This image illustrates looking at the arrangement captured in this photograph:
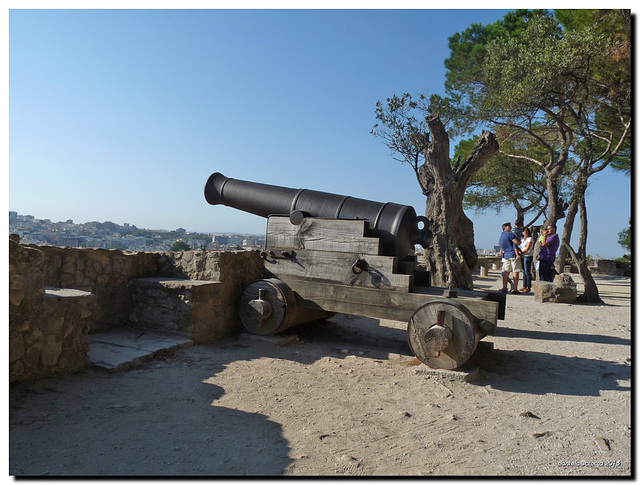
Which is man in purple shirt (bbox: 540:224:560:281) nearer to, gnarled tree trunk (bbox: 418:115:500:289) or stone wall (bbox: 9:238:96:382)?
gnarled tree trunk (bbox: 418:115:500:289)

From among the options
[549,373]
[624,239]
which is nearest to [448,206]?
[549,373]

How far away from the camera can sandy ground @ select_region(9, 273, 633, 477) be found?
7.82 ft

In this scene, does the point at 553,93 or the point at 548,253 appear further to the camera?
the point at 553,93

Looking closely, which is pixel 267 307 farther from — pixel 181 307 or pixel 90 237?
pixel 90 237

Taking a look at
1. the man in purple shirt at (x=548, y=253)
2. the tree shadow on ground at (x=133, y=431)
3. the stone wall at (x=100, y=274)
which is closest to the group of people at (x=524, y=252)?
the man in purple shirt at (x=548, y=253)

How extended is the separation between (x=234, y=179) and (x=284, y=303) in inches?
78.2

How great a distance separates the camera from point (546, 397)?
3674mm

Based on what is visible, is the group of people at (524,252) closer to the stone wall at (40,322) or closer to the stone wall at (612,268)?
the stone wall at (40,322)

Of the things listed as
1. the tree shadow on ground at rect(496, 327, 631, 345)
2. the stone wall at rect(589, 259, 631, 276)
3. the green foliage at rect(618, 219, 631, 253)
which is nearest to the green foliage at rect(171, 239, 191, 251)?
the tree shadow on ground at rect(496, 327, 631, 345)

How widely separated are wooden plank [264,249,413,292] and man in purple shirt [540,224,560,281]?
6119 millimetres

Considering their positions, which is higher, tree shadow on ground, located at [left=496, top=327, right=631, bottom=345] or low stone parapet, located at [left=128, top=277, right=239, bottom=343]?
low stone parapet, located at [left=128, top=277, right=239, bottom=343]

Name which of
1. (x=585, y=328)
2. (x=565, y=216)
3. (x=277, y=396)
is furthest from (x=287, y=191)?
(x=565, y=216)

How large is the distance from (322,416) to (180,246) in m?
3.37

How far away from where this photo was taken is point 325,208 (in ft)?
17.4
